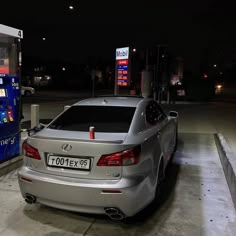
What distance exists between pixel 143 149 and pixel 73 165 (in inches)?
31.3

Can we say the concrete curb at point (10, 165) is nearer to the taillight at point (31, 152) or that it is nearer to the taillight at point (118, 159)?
the taillight at point (31, 152)

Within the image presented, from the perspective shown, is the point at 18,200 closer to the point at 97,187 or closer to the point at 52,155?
the point at 52,155

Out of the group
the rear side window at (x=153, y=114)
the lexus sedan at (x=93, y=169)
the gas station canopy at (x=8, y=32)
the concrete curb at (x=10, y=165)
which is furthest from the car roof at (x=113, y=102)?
the gas station canopy at (x=8, y=32)

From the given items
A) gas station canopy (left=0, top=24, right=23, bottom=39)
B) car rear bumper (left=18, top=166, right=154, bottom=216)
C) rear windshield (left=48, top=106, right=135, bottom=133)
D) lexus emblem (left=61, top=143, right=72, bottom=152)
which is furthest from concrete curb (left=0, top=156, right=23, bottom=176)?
lexus emblem (left=61, top=143, right=72, bottom=152)

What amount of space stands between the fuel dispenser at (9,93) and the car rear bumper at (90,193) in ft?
8.25

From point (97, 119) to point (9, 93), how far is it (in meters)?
2.39

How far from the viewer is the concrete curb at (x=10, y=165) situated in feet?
18.3

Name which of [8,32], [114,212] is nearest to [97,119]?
[114,212]

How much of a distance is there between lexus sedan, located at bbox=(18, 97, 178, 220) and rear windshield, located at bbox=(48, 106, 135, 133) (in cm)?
5

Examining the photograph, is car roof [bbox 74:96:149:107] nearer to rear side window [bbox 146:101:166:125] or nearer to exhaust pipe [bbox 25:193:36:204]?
rear side window [bbox 146:101:166:125]

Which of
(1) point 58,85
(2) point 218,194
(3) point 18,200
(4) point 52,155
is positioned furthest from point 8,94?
(1) point 58,85

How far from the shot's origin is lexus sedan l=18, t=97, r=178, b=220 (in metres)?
3.32

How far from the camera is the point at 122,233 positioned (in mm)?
3541

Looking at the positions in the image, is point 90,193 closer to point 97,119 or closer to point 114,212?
point 114,212
